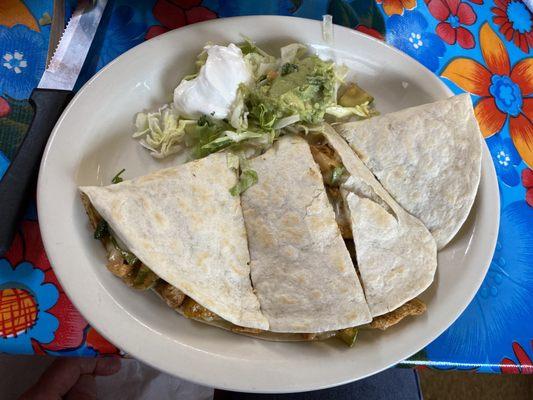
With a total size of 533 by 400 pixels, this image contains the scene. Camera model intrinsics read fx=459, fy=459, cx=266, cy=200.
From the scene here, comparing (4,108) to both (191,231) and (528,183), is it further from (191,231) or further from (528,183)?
(528,183)

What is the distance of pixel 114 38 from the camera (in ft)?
6.29

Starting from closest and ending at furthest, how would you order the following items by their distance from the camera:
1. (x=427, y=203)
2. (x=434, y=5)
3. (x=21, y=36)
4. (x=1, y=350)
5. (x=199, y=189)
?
(x=1, y=350) → (x=199, y=189) → (x=427, y=203) → (x=21, y=36) → (x=434, y=5)

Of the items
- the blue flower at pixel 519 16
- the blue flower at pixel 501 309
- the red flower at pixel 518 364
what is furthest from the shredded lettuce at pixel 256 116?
the blue flower at pixel 519 16

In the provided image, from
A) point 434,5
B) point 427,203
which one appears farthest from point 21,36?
point 434,5

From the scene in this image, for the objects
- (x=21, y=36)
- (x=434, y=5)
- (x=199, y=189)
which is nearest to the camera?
(x=199, y=189)

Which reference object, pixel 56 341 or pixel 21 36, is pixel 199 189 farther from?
pixel 21 36

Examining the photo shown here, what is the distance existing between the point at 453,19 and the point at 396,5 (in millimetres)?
314

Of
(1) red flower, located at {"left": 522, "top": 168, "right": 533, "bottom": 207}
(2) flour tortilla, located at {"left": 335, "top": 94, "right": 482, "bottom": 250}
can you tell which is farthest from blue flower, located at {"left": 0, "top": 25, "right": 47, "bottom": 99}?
(1) red flower, located at {"left": 522, "top": 168, "right": 533, "bottom": 207}

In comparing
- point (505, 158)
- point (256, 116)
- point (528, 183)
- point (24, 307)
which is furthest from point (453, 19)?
point (24, 307)

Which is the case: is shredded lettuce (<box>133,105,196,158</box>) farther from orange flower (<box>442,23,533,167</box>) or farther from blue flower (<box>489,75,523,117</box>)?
blue flower (<box>489,75,523,117</box>)

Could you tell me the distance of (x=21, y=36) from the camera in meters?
1.85

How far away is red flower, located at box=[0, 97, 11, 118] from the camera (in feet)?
5.54

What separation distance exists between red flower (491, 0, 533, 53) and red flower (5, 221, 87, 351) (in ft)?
7.83

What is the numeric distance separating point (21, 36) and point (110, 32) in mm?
343
